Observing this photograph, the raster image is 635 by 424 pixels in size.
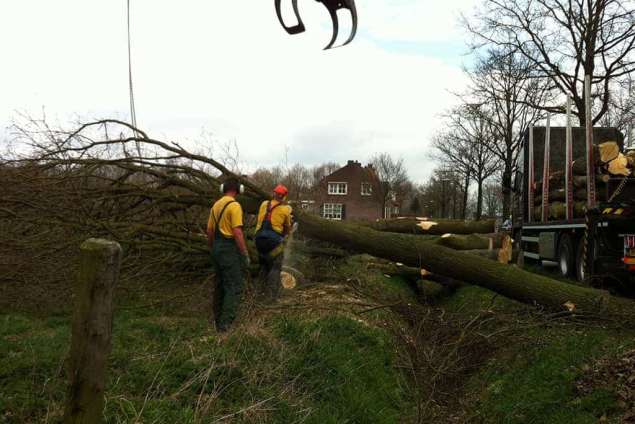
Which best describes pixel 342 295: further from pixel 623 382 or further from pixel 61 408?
pixel 61 408

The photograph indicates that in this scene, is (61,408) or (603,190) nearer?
(61,408)

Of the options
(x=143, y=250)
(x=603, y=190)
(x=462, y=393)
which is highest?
(x=603, y=190)

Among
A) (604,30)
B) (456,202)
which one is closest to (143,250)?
(604,30)

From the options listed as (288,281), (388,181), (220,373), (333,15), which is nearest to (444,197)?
(388,181)

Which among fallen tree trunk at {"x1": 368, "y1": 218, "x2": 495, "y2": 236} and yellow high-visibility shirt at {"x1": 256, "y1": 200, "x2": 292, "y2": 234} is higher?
yellow high-visibility shirt at {"x1": 256, "y1": 200, "x2": 292, "y2": 234}

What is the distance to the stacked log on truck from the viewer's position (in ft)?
28.4

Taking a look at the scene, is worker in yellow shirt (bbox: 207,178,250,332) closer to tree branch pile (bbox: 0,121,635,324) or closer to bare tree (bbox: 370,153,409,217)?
tree branch pile (bbox: 0,121,635,324)

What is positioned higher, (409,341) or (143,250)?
(143,250)

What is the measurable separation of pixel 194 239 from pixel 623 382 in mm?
5440

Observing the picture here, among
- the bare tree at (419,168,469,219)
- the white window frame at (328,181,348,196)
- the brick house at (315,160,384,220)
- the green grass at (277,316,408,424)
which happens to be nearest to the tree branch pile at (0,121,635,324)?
the green grass at (277,316,408,424)

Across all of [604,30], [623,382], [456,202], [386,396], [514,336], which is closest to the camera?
[623,382]

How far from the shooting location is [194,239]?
788 cm

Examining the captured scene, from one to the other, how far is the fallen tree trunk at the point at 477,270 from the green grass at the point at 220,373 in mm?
1916

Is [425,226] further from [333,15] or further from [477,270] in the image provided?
[333,15]
